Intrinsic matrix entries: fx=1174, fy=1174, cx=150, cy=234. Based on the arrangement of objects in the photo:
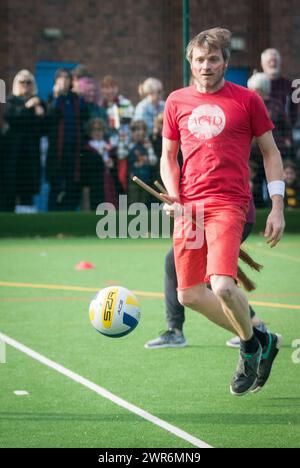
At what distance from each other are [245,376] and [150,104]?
1096 centimetres

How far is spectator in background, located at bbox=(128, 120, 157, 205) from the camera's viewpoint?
17547 millimetres

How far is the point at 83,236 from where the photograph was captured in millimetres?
17906

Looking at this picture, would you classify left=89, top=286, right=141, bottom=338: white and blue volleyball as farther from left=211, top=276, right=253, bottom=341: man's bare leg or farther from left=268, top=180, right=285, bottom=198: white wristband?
Result: left=268, top=180, right=285, bottom=198: white wristband

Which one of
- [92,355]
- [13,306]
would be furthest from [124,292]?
[13,306]

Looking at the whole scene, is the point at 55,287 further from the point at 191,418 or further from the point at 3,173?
the point at 191,418

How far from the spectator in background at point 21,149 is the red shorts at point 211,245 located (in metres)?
10.0

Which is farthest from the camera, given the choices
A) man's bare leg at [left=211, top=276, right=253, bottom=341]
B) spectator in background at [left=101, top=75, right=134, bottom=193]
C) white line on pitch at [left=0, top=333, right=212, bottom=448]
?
spectator in background at [left=101, top=75, right=134, bottom=193]

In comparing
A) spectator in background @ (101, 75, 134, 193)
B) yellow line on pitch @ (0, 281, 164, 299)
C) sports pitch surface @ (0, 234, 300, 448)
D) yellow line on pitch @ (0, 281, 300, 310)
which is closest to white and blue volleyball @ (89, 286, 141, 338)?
sports pitch surface @ (0, 234, 300, 448)

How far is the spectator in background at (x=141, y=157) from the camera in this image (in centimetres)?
1755

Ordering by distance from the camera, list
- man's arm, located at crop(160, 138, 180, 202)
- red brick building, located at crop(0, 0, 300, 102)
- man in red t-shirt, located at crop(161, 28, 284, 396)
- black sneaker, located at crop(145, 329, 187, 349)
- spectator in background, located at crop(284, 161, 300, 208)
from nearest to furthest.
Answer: man in red t-shirt, located at crop(161, 28, 284, 396) → man's arm, located at crop(160, 138, 180, 202) → black sneaker, located at crop(145, 329, 187, 349) → spectator in background, located at crop(284, 161, 300, 208) → red brick building, located at crop(0, 0, 300, 102)

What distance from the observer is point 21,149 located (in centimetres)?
1744

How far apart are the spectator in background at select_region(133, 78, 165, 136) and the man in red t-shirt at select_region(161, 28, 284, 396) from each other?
33.5 feet

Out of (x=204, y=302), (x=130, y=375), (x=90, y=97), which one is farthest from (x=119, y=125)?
(x=204, y=302)

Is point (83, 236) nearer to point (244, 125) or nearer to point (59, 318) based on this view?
point (59, 318)
